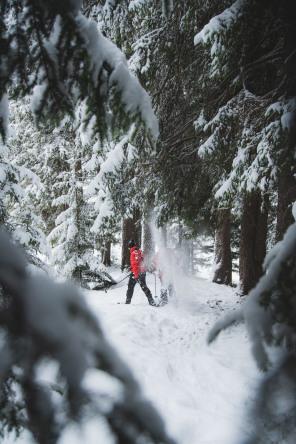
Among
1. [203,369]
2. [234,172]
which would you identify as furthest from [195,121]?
[203,369]

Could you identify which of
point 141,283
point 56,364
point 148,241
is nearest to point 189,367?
point 141,283

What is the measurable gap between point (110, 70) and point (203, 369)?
4543mm

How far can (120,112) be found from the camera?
1.54 m

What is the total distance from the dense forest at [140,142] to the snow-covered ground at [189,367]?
9.3 inches

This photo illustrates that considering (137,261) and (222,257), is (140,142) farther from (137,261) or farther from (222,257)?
(222,257)

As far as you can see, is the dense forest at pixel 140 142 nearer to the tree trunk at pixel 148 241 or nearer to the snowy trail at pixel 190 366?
the snowy trail at pixel 190 366

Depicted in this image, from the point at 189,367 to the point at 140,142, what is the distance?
14.6 feet

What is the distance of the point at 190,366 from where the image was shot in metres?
4.35

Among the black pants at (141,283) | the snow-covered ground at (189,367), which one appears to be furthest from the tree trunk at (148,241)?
the snow-covered ground at (189,367)

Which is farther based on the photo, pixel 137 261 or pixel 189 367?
pixel 137 261

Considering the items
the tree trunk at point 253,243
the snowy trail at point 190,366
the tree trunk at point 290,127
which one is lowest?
the snowy trail at point 190,366

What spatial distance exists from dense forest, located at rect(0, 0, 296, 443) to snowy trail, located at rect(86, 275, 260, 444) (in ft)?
2.07

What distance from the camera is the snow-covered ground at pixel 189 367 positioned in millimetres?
2764

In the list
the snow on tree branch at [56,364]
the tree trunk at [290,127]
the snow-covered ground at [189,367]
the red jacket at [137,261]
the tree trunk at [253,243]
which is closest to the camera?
the snow on tree branch at [56,364]
